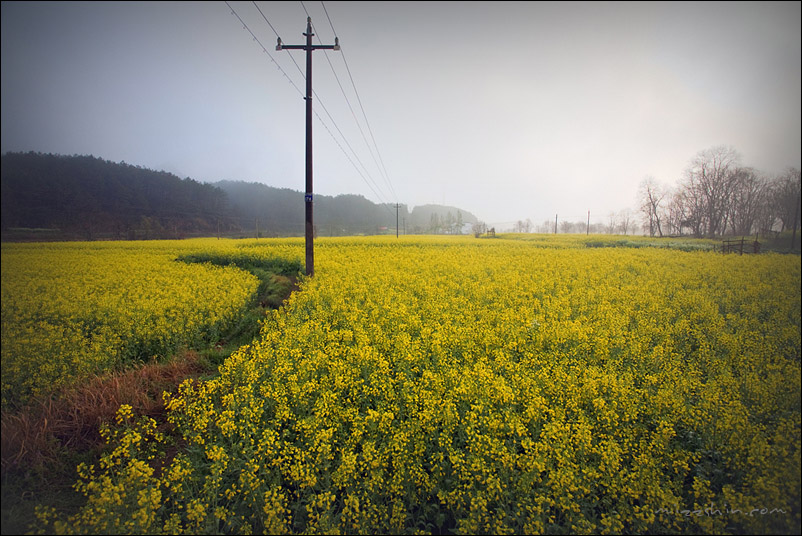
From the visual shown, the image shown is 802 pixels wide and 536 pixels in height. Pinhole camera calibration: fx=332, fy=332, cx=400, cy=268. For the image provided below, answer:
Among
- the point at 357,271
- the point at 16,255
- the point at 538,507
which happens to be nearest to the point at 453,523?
the point at 538,507

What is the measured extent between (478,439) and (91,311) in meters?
7.81

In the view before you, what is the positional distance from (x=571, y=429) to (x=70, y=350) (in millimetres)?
7078

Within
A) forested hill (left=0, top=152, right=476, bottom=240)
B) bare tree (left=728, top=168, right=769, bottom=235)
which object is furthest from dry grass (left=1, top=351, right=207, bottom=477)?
bare tree (left=728, top=168, right=769, bottom=235)

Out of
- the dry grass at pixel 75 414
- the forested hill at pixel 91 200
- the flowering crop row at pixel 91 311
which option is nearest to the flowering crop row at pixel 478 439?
the dry grass at pixel 75 414

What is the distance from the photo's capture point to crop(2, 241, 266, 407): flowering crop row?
425 cm

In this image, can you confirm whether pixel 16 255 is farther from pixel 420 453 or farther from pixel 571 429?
pixel 571 429

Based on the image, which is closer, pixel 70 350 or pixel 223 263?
pixel 70 350

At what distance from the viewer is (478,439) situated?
10.4ft

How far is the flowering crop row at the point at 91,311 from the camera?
4.25 m

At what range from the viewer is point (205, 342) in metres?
7.14

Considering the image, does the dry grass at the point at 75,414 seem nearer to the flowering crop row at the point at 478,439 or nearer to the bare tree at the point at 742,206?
the flowering crop row at the point at 478,439

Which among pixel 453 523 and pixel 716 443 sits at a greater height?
pixel 716 443

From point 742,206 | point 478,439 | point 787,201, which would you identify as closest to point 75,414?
point 478,439

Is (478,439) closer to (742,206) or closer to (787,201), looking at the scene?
(787,201)
